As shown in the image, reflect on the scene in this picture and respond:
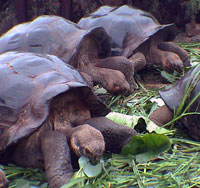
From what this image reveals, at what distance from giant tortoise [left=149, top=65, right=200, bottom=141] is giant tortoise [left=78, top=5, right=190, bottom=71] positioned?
137 cm

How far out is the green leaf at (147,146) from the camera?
6.52ft

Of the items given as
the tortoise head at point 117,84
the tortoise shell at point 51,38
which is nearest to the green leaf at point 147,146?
the tortoise head at point 117,84

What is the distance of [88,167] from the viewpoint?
1789 mm

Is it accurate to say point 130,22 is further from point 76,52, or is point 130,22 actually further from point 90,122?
point 90,122

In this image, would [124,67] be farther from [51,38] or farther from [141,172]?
[141,172]

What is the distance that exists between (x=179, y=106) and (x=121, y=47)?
1869 millimetres

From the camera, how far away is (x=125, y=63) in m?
3.65

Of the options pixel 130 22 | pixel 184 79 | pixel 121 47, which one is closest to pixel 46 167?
pixel 184 79

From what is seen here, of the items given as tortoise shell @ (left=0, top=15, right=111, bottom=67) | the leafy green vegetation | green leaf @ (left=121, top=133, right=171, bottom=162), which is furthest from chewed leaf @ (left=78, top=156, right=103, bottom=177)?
tortoise shell @ (left=0, top=15, right=111, bottom=67)

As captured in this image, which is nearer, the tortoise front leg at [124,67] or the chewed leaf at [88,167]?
the chewed leaf at [88,167]

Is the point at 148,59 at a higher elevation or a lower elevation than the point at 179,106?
lower

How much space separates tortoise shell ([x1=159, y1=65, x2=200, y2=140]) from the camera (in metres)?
2.38

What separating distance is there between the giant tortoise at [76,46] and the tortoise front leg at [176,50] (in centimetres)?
82

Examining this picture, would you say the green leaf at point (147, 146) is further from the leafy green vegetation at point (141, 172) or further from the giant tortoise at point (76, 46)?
the giant tortoise at point (76, 46)
